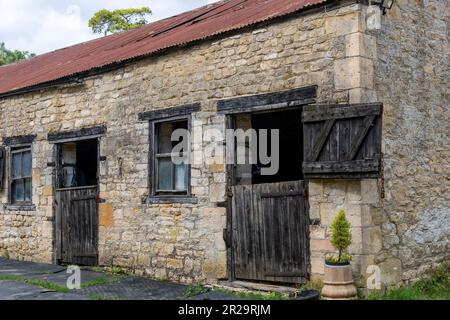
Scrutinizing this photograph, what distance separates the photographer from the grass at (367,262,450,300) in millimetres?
6910

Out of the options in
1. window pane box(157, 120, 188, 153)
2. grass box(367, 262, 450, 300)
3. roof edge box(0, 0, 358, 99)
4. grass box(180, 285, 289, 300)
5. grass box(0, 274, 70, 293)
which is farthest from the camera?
window pane box(157, 120, 188, 153)

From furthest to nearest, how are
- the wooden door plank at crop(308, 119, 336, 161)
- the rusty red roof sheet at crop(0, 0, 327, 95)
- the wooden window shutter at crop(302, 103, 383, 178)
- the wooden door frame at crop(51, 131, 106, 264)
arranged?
the wooden door frame at crop(51, 131, 106, 264), the rusty red roof sheet at crop(0, 0, 327, 95), the wooden door plank at crop(308, 119, 336, 161), the wooden window shutter at crop(302, 103, 383, 178)

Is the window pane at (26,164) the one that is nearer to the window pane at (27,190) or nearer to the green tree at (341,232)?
the window pane at (27,190)

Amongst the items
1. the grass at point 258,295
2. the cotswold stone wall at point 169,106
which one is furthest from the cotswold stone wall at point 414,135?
the grass at point 258,295

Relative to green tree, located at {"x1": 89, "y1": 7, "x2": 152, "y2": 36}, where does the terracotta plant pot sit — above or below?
below

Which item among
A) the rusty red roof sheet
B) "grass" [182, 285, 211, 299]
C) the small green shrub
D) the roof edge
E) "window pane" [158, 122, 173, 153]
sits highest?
the rusty red roof sheet

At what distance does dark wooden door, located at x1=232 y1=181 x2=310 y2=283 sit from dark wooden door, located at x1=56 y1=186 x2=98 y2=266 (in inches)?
130

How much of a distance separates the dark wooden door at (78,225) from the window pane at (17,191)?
1457mm

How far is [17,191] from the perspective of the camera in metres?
12.4

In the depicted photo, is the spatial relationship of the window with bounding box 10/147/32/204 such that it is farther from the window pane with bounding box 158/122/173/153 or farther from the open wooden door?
the window pane with bounding box 158/122/173/153

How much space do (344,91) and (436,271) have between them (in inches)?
115

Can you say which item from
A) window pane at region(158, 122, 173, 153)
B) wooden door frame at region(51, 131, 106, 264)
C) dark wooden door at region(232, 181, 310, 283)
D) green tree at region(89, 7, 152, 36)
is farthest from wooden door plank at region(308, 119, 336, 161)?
green tree at region(89, 7, 152, 36)

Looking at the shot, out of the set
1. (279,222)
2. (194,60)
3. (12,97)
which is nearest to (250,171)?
(279,222)

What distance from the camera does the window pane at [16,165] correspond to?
40.5ft
